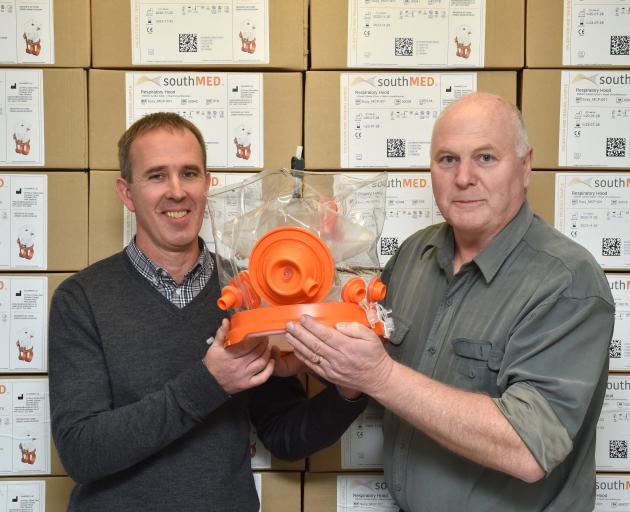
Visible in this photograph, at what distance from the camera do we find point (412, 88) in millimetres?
1858

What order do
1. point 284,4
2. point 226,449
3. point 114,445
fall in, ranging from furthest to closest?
point 284,4, point 226,449, point 114,445

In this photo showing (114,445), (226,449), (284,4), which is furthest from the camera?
(284,4)

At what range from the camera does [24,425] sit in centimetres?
186

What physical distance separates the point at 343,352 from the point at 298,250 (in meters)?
0.21

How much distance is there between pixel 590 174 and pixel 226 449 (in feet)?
4.28

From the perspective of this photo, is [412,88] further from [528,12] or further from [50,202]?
[50,202]

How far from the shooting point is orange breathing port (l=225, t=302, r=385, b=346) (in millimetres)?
1113

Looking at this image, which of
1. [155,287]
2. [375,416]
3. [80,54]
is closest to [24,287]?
[155,287]

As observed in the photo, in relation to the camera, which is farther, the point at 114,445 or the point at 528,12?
the point at 528,12

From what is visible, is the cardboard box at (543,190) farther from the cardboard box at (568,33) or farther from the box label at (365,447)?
the box label at (365,447)

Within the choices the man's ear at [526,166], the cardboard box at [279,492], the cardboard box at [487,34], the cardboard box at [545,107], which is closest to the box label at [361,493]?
the cardboard box at [279,492]

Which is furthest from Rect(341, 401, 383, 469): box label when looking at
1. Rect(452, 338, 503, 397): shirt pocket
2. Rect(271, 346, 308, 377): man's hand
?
Rect(452, 338, 503, 397): shirt pocket

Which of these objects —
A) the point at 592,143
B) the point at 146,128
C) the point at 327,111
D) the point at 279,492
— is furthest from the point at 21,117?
the point at 592,143

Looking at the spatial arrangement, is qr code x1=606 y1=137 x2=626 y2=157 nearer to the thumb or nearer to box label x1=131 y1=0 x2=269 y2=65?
box label x1=131 y1=0 x2=269 y2=65
